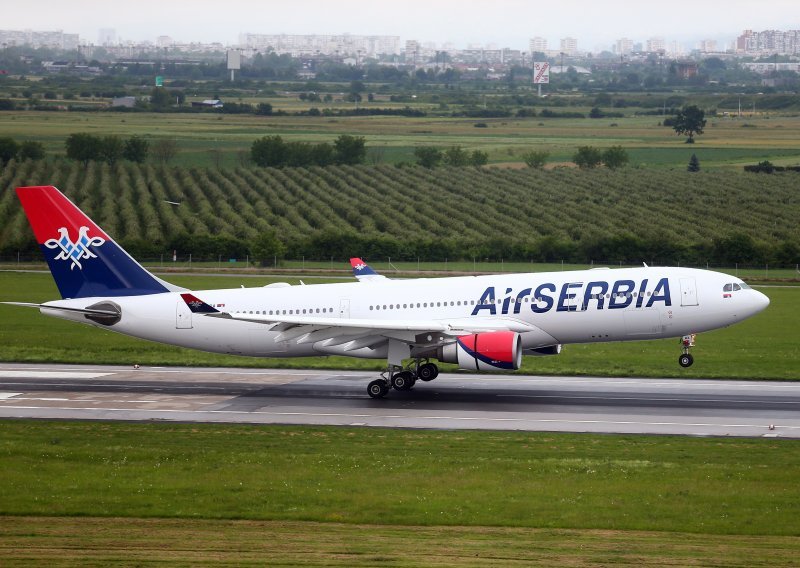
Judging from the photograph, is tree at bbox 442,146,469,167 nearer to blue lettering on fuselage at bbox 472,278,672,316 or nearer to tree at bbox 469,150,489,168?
tree at bbox 469,150,489,168

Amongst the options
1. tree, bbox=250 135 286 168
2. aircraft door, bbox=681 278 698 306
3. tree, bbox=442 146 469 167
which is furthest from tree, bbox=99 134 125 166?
aircraft door, bbox=681 278 698 306

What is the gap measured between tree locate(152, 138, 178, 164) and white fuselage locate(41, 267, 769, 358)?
369 ft

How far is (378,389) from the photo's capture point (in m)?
45.5

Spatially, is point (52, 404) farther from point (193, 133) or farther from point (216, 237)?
point (193, 133)

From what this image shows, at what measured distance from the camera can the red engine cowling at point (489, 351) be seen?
42.7 metres

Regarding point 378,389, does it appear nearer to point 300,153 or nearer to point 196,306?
point 196,306

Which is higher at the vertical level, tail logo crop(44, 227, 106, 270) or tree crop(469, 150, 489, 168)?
tail logo crop(44, 227, 106, 270)

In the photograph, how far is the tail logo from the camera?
46906 mm

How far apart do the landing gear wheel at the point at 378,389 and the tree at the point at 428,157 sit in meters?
120

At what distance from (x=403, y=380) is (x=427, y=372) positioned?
151cm

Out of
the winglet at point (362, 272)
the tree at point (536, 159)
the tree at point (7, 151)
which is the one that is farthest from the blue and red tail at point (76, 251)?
the tree at point (536, 159)

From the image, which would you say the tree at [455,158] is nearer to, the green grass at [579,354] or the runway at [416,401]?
the green grass at [579,354]

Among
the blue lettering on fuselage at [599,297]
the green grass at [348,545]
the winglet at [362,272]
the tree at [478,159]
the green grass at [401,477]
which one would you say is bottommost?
the tree at [478,159]

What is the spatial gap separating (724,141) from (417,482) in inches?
7017
